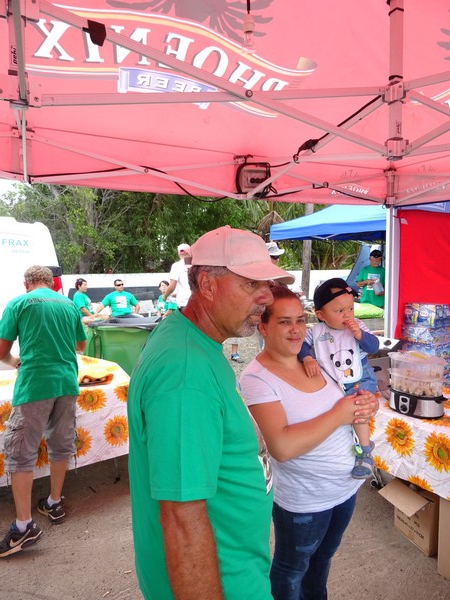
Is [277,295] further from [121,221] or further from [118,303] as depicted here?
[121,221]

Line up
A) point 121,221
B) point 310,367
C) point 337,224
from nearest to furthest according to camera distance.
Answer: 1. point 310,367
2. point 337,224
3. point 121,221

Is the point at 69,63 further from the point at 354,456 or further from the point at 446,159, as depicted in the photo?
the point at 446,159

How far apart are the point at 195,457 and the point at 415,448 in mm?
2129

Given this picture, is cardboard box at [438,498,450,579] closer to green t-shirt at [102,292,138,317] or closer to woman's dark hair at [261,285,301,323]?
woman's dark hair at [261,285,301,323]

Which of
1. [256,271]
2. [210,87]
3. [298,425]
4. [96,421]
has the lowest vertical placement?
[96,421]

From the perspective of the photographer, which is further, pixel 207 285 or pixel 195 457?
pixel 207 285

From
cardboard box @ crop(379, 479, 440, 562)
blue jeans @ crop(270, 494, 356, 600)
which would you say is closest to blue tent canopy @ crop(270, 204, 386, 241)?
cardboard box @ crop(379, 479, 440, 562)

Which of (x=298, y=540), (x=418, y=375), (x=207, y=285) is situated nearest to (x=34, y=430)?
(x=298, y=540)

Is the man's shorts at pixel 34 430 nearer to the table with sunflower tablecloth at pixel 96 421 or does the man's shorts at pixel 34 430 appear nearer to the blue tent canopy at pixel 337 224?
the table with sunflower tablecloth at pixel 96 421

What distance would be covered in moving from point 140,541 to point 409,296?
14.8ft

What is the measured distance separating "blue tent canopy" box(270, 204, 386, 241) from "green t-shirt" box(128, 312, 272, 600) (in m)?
6.13

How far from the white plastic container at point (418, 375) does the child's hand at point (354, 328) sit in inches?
25.3

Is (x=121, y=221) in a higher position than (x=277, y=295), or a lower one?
higher

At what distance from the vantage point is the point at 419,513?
2.69 metres
